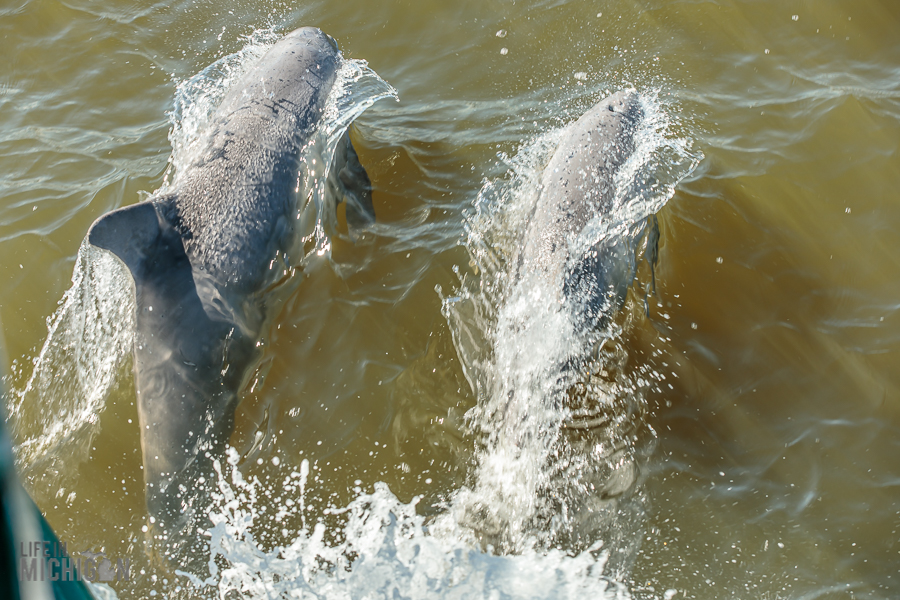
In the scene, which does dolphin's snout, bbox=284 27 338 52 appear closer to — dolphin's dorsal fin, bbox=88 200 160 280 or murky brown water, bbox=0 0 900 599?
murky brown water, bbox=0 0 900 599

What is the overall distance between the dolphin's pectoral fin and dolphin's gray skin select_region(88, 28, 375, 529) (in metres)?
0.04

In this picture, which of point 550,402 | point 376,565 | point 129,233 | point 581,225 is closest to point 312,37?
point 129,233

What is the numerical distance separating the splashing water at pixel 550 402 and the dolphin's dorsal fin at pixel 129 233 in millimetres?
2280

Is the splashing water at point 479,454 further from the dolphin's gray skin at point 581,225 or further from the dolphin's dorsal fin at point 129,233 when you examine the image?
the dolphin's dorsal fin at point 129,233

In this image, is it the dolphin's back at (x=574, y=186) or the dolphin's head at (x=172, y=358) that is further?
the dolphin's back at (x=574, y=186)

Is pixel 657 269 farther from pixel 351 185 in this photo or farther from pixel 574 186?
pixel 351 185

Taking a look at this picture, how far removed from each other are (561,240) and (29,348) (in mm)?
4464

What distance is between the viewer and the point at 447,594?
3.69m

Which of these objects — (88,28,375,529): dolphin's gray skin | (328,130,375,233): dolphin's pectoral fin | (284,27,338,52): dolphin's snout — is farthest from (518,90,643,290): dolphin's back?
(284,27,338,52): dolphin's snout

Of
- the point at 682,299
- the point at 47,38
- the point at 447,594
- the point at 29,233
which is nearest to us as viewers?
the point at 447,594

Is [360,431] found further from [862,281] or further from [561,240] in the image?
[862,281]

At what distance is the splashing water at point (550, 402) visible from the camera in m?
3.95

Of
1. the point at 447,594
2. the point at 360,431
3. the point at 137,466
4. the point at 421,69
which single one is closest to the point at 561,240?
the point at 360,431

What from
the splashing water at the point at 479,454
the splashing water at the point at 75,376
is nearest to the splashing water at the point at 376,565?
the splashing water at the point at 479,454
